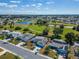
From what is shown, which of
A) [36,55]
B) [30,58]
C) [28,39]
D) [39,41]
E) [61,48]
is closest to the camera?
[30,58]

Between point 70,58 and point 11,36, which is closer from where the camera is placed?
point 70,58

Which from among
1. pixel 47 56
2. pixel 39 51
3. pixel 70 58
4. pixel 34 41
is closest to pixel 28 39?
pixel 34 41

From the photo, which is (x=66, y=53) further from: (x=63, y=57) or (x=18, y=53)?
(x=18, y=53)

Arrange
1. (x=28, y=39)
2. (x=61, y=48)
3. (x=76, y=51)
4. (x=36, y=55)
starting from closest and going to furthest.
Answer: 1. (x=36, y=55)
2. (x=76, y=51)
3. (x=61, y=48)
4. (x=28, y=39)

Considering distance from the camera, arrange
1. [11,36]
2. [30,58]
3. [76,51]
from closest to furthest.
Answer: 1. [30,58]
2. [76,51]
3. [11,36]

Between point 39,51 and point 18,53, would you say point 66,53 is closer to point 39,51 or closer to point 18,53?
point 39,51

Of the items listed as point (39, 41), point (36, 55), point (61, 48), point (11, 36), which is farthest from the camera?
point (11, 36)

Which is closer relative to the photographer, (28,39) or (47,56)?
(47,56)

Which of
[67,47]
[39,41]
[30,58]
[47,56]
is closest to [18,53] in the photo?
[30,58]

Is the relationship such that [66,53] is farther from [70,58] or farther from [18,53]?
[18,53]
